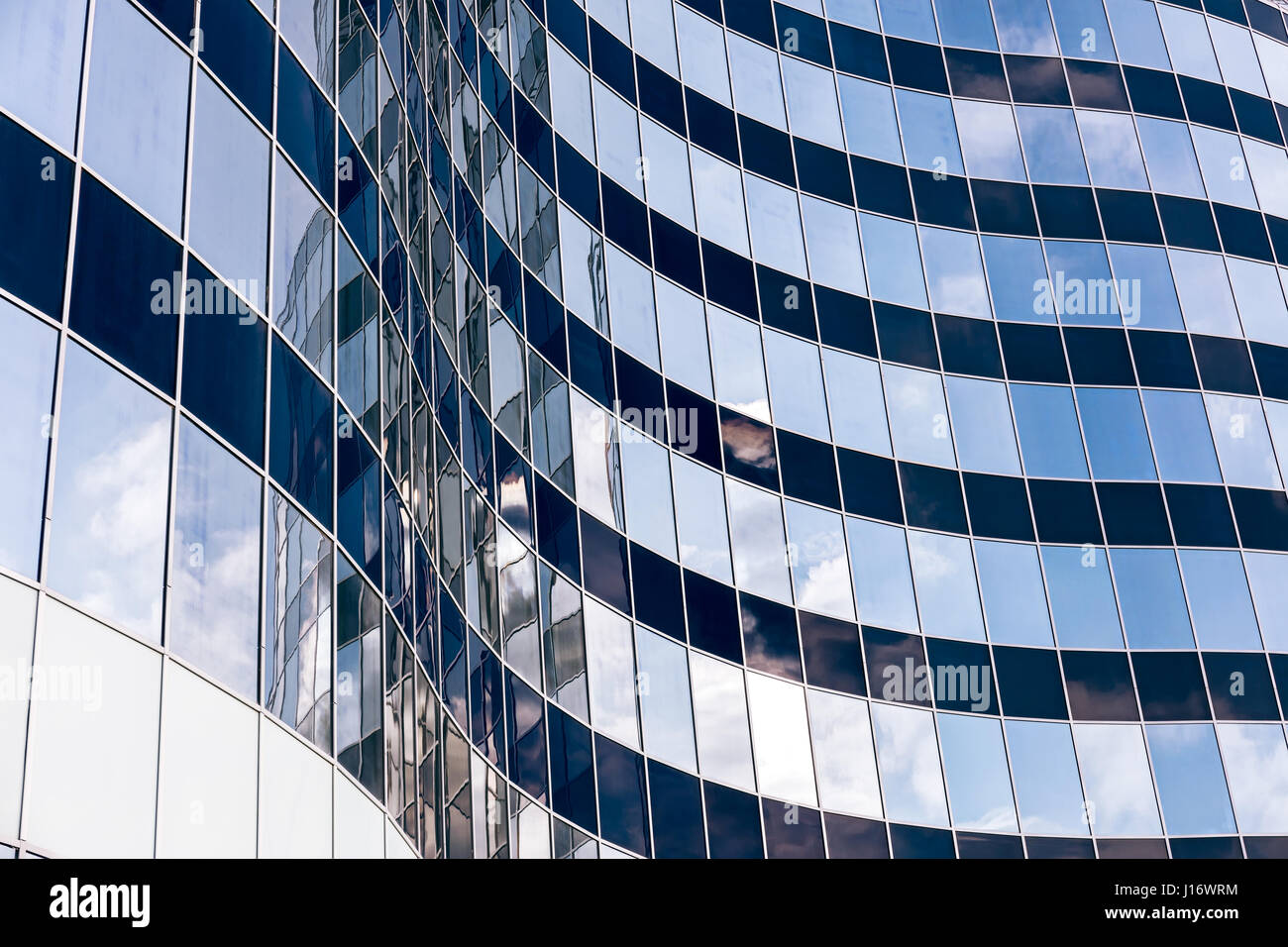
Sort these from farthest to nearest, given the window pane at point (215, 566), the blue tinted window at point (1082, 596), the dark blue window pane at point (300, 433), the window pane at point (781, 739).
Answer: the blue tinted window at point (1082, 596)
the window pane at point (781, 739)
the dark blue window pane at point (300, 433)
the window pane at point (215, 566)

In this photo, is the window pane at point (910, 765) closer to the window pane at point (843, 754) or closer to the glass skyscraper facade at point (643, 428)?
the glass skyscraper facade at point (643, 428)

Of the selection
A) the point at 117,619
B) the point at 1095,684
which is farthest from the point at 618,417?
the point at 117,619

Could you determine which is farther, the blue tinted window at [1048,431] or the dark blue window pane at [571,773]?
the blue tinted window at [1048,431]

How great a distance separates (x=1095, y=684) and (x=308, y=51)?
22.1m

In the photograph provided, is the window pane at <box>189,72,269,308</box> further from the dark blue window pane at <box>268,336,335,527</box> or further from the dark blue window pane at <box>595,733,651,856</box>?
the dark blue window pane at <box>595,733,651,856</box>

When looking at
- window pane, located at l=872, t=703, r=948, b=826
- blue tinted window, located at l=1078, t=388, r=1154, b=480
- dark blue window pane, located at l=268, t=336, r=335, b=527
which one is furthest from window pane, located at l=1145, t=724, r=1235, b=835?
dark blue window pane, located at l=268, t=336, r=335, b=527

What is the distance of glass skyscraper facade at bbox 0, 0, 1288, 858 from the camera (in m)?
11.8

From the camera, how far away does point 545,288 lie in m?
28.2

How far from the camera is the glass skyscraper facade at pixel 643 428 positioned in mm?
11766

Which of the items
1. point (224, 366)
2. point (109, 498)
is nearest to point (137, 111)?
point (224, 366)

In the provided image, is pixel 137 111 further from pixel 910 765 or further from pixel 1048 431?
pixel 1048 431

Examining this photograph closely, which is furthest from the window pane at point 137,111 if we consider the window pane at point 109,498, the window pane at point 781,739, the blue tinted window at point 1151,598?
the blue tinted window at point 1151,598

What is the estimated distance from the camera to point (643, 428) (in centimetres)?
2920
